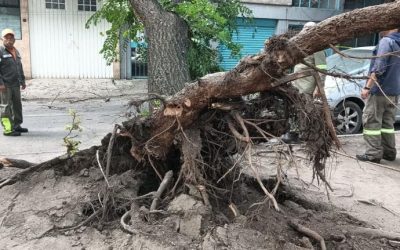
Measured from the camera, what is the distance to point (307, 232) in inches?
152

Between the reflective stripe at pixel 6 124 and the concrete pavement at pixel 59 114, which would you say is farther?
the reflective stripe at pixel 6 124

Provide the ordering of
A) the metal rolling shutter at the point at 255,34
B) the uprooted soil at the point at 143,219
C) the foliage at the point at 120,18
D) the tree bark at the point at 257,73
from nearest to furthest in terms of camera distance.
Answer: the tree bark at the point at 257,73 < the uprooted soil at the point at 143,219 < the foliage at the point at 120,18 < the metal rolling shutter at the point at 255,34

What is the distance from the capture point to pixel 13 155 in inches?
287

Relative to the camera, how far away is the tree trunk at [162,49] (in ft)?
20.1

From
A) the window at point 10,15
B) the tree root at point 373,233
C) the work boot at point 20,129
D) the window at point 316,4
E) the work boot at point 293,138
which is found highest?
the window at point 316,4

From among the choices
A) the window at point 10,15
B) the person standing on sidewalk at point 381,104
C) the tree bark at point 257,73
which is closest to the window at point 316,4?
the window at point 10,15

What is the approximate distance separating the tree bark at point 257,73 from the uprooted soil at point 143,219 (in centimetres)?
57

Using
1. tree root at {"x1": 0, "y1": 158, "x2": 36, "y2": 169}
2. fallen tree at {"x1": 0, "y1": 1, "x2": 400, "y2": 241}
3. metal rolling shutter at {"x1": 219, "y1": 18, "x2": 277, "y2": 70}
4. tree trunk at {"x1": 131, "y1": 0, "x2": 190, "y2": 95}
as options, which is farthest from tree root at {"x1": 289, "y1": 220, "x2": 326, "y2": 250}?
metal rolling shutter at {"x1": 219, "y1": 18, "x2": 277, "y2": 70}

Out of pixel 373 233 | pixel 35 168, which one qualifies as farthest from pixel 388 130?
pixel 35 168

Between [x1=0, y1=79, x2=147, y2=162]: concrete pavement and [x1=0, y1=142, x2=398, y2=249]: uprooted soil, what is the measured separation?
831 millimetres

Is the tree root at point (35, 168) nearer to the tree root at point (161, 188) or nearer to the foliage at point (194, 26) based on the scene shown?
the tree root at point (161, 188)

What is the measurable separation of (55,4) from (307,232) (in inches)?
619

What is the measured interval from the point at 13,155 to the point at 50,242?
3807 mm

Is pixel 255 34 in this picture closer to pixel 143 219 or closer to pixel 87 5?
pixel 87 5
